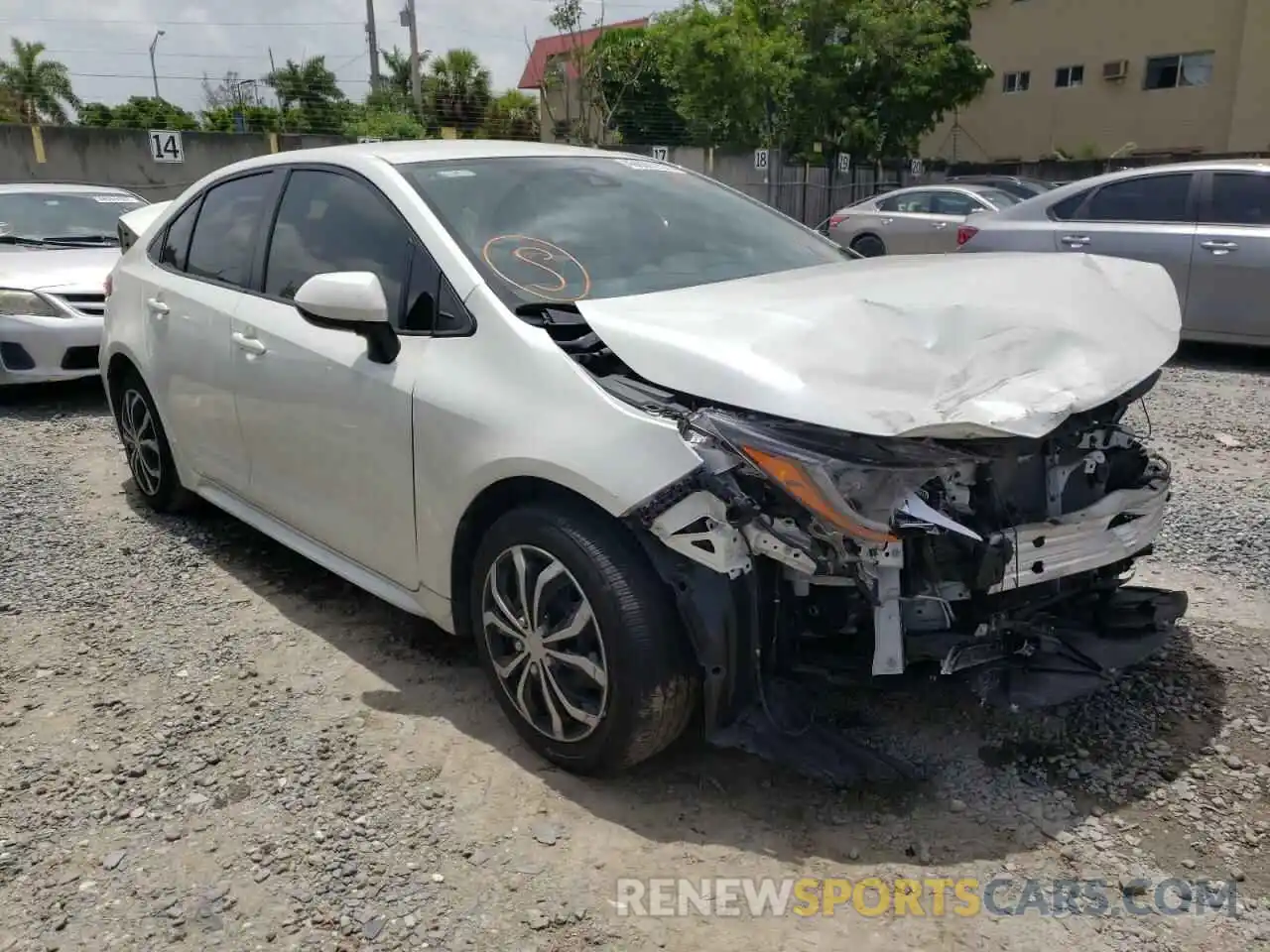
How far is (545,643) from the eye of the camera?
2.73 meters

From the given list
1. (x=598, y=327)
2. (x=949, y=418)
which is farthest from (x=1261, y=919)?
(x=598, y=327)

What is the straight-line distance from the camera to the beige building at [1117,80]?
2545cm

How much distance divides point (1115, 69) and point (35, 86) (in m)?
33.3

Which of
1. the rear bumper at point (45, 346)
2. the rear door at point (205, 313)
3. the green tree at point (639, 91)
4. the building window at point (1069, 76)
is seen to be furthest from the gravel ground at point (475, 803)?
the building window at point (1069, 76)

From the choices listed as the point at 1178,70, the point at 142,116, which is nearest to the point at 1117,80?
the point at 1178,70

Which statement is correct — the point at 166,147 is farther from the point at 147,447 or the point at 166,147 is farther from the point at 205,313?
the point at 205,313

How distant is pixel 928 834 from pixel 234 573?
3044mm

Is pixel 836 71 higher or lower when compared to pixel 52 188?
higher

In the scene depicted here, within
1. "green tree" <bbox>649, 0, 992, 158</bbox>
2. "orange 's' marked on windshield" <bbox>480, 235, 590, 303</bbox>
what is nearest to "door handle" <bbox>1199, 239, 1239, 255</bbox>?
"orange 's' marked on windshield" <bbox>480, 235, 590, 303</bbox>

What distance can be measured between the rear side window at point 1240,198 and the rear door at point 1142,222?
0.15m

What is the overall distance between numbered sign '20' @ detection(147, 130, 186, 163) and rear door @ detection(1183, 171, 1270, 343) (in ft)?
46.6

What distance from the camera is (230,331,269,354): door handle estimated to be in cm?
365

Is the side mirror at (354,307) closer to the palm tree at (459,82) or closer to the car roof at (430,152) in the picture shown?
the car roof at (430,152)

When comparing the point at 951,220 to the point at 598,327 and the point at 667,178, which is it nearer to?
the point at 667,178
